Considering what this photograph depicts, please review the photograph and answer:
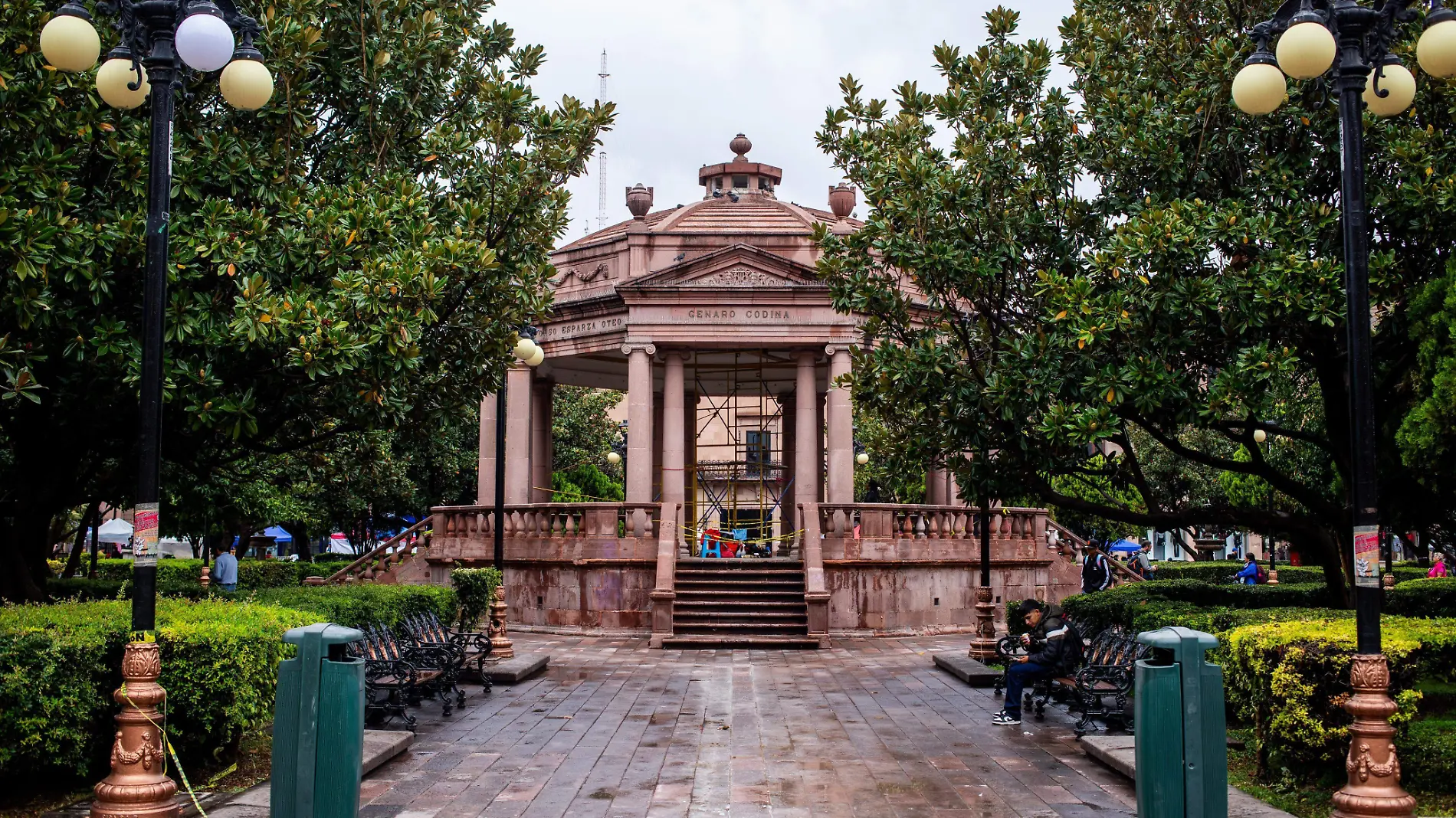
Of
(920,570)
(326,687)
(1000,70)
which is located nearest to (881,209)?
(1000,70)

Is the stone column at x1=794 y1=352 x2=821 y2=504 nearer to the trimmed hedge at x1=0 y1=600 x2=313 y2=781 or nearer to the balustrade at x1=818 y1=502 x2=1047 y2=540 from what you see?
the balustrade at x1=818 y1=502 x2=1047 y2=540

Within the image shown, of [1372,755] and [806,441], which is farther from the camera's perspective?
[806,441]

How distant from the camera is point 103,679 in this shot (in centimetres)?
848

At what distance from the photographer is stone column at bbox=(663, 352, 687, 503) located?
26172 millimetres

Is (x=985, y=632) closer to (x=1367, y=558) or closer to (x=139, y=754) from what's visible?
(x=1367, y=558)

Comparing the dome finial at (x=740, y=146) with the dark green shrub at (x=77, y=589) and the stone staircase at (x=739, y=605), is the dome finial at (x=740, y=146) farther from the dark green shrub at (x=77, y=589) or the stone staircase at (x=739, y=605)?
the dark green shrub at (x=77, y=589)

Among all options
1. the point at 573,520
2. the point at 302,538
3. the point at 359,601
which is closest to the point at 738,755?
the point at 359,601

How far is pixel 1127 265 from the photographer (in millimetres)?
12438

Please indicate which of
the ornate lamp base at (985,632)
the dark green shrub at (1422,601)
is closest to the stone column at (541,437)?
the ornate lamp base at (985,632)

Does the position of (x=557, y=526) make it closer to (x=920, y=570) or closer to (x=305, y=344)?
(x=920, y=570)

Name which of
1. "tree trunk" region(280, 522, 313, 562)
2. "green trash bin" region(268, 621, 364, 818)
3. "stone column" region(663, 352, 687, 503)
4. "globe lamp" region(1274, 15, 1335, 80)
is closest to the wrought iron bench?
"green trash bin" region(268, 621, 364, 818)

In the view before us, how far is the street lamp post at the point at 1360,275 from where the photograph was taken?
24.3 feet

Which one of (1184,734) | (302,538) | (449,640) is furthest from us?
(302,538)

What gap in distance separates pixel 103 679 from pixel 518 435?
64.9ft
